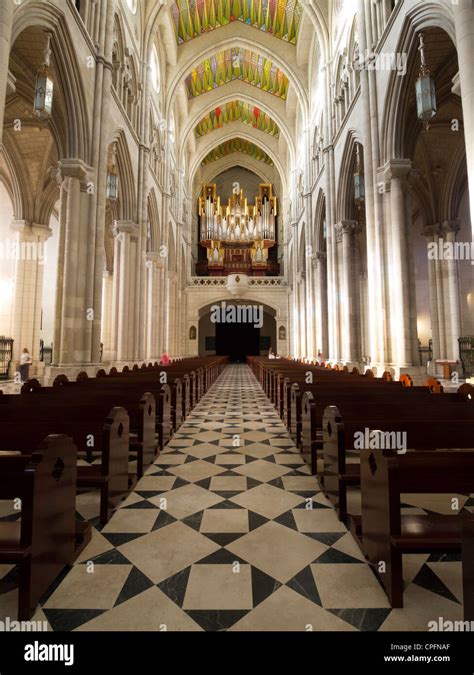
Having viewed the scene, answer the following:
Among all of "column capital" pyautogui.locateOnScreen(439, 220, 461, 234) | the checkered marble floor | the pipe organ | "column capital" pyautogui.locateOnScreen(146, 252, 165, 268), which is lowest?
the checkered marble floor

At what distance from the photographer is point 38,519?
182 centimetres

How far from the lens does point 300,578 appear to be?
6.67 ft

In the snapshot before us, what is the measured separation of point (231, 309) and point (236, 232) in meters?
6.28

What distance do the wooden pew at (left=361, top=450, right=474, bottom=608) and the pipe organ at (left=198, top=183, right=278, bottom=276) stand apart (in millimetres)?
26195

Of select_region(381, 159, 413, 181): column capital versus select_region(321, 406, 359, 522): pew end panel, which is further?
select_region(381, 159, 413, 181): column capital

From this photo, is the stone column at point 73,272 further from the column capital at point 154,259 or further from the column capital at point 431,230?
the column capital at point 431,230

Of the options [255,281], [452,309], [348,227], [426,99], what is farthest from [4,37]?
[255,281]

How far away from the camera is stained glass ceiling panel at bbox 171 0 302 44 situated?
16859 millimetres

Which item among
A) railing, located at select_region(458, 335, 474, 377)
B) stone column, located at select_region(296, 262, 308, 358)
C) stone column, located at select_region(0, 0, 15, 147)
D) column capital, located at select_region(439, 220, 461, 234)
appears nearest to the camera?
stone column, located at select_region(0, 0, 15, 147)

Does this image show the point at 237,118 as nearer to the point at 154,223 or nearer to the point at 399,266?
the point at 154,223

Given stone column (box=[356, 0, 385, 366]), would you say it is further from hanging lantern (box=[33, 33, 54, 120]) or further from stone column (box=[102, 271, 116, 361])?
stone column (box=[102, 271, 116, 361])

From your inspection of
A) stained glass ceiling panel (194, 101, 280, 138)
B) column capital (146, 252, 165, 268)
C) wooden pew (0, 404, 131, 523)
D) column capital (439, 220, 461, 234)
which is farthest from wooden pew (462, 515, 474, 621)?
stained glass ceiling panel (194, 101, 280, 138)

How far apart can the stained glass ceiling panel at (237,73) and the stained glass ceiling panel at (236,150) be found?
7101 mm
